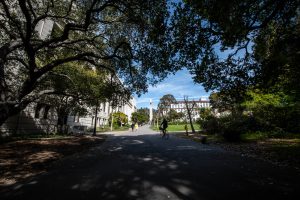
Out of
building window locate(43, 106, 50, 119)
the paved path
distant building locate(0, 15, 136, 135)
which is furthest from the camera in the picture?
building window locate(43, 106, 50, 119)

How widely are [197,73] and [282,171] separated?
617cm

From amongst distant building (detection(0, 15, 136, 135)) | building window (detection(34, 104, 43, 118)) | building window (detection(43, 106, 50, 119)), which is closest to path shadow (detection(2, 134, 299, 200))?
distant building (detection(0, 15, 136, 135))

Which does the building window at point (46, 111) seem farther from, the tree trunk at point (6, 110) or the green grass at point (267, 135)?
the green grass at point (267, 135)

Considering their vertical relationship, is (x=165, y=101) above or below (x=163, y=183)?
above

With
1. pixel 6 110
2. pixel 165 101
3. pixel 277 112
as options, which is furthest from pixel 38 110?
pixel 165 101

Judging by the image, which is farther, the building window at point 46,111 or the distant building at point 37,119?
the building window at point 46,111

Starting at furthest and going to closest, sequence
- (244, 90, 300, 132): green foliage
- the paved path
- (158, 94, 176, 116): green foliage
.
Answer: (158, 94, 176, 116): green foliage, (244, 90, 300, 132): green foliage, the paved path

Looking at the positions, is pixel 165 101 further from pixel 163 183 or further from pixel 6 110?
pixel 163 183

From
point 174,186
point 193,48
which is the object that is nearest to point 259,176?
point 174,186

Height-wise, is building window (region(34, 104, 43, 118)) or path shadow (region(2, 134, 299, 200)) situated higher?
building window (region(34, 104, 43, 118))

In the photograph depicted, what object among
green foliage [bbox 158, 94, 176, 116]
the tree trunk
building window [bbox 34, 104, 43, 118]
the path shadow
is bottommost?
the path shadow

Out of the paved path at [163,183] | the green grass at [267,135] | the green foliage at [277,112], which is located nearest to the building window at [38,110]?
the paved path at [163,183]

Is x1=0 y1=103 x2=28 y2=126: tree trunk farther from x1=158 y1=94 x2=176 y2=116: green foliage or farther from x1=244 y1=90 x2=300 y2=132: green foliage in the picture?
x1=158 y1=94 x2=176 y2=116: green foliage

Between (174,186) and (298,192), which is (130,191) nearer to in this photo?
(174,186)
